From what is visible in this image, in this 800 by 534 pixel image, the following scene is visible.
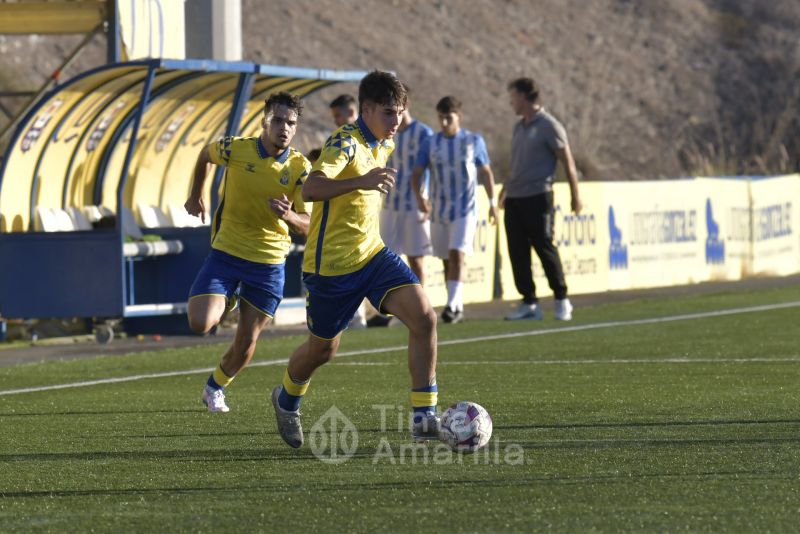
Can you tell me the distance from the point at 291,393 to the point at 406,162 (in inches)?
297

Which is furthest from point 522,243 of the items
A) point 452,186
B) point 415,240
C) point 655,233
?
point 655,233

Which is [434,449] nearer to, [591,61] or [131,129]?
[131,129]

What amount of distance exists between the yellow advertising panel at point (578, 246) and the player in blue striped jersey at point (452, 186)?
409 cm

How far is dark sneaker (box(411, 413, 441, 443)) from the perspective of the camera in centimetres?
769

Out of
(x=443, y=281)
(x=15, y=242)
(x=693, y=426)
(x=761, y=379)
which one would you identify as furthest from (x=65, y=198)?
(x=693, y=426)

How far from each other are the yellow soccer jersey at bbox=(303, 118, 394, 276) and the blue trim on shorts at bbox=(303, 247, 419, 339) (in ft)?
0.12

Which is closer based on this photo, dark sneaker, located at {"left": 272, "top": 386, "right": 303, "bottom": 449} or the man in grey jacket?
dark sneaker, located at {"left": 272, "top": 386, "right": 303, "bottom": 449}

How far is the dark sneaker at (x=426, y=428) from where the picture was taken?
7.69 metres

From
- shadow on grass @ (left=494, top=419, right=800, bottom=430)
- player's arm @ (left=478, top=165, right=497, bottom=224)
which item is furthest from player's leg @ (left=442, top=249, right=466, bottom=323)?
shadow on grass @ (left=494, top=419, right=800, bottom=430)

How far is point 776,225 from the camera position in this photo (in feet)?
80.6

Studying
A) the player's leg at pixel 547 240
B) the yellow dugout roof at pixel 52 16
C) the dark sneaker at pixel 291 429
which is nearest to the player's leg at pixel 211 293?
the dark sneaker at pixel 291 429

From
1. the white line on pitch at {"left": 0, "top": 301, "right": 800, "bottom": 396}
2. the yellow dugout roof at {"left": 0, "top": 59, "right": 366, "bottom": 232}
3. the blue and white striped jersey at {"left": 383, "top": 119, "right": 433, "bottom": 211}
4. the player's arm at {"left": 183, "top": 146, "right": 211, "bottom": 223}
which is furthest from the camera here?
the blue and white striped jersey at {"left": 383, "top": 119, "right": 433, "bottom": 211}

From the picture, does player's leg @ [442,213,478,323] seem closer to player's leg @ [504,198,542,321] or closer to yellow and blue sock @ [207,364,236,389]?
player's leg @ [504,198,542,321]

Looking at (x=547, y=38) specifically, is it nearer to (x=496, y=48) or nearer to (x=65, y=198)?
(x=496, y=48)
